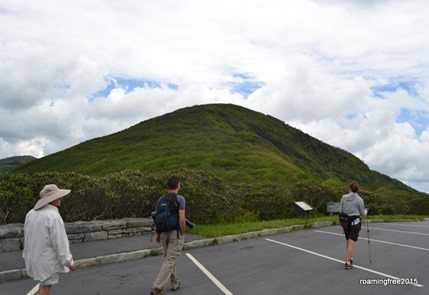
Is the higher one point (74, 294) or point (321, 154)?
point (321, 154)

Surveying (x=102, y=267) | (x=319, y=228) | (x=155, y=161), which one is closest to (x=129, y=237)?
(x=102, y=267)

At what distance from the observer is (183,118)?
90.1 m

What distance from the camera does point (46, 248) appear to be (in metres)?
5.39

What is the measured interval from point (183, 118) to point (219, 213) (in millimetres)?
73865

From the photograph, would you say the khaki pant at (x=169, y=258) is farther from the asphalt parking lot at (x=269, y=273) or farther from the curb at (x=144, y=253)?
the curb at (x=144, y=253)

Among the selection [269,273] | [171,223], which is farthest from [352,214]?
[171,223]

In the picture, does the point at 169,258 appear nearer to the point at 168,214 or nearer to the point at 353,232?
the point at 168,214

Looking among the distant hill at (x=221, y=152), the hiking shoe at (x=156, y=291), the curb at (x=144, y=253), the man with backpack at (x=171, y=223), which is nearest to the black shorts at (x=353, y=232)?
the curb at (x=144, y=253)

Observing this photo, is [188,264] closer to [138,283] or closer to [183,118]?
[138,283]

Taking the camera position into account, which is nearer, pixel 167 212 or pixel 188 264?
pixel 167 212

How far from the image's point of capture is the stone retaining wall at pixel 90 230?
395 inches

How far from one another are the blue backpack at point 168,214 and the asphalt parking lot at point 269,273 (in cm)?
118

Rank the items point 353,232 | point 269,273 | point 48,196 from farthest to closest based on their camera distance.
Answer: point 353,232
point 269,273
point 48,196

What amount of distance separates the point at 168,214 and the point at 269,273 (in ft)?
9.61
